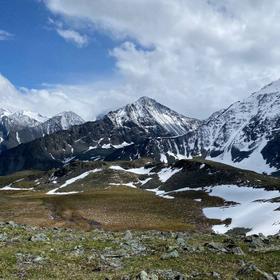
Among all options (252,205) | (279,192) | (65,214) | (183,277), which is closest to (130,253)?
(183,277)

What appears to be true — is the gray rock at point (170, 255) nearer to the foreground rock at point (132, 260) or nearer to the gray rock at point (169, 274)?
the foreground rock at point (132, 260)

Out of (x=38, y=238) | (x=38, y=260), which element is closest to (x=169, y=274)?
(x=38, y=260)

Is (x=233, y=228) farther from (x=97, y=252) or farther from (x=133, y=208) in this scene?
(x=97, y=252)

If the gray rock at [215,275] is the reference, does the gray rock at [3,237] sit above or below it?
above

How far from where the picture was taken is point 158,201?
430 feet

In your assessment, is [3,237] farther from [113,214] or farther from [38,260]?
[113,214]

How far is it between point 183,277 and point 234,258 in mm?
7423

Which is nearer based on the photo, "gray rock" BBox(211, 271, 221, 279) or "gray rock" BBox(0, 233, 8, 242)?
"gray rock" BBox(211, 271, 221, 279)

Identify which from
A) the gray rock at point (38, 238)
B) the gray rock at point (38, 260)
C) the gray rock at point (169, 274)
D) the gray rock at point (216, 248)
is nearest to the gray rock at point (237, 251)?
the gray rock at point (216, 248)

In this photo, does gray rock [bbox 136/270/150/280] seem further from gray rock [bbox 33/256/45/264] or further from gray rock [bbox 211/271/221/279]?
gray rock [bbox 33/256/45/264]

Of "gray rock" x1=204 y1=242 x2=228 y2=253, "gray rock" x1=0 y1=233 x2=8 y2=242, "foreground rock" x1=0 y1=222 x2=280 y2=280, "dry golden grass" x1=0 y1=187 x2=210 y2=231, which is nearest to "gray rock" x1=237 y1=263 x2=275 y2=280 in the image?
"foreground rock" x1=0 y1=222 x2=280 y2=280

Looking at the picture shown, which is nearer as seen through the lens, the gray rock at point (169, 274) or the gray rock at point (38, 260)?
the gray rock at point (169, 274)

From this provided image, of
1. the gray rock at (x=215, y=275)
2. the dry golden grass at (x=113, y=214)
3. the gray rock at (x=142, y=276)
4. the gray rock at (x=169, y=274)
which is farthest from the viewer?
the dry golden grass at (x=113, y=214)

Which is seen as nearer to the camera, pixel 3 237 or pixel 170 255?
pixel 170 255
